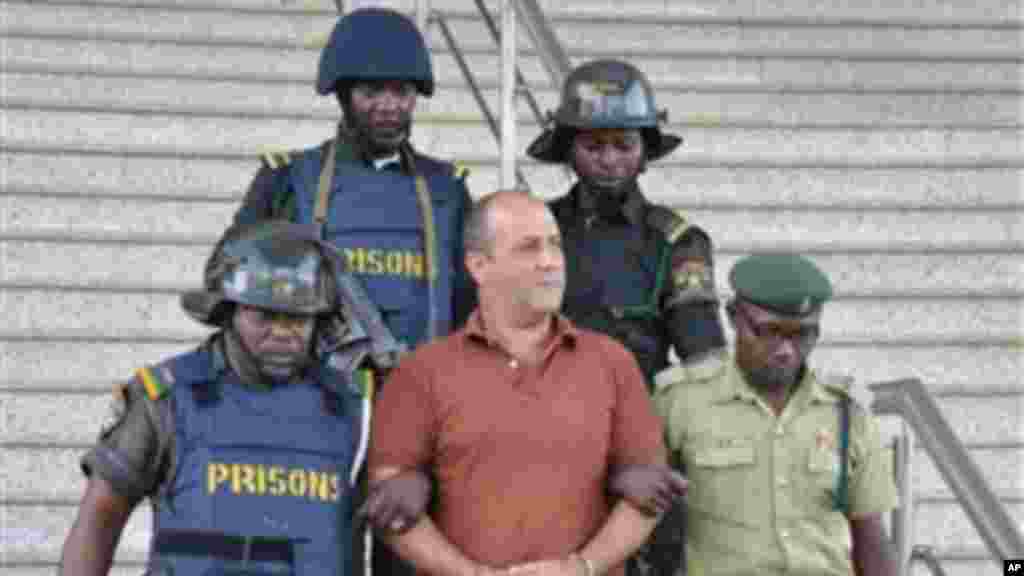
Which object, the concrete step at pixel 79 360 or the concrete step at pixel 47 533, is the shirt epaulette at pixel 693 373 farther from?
the concrete step at pixel 79 360

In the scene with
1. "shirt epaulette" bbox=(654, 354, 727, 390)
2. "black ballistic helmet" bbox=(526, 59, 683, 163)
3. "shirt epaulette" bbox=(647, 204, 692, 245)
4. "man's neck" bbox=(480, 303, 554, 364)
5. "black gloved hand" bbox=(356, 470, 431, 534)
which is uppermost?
"black ballistic helmet" bbox=(526, 59, 683, 163)

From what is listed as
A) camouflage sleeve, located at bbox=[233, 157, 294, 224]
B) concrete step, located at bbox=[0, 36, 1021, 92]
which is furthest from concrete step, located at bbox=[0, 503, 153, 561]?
camouflage sleeve, located at bbox=[233, 157, 294, 224]

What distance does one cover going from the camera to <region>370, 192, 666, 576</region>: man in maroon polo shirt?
457 cm

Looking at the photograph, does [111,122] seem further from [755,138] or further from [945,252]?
[945,252]

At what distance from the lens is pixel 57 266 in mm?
7730

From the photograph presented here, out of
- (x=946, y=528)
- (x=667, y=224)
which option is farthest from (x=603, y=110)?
(x=946, y=528)

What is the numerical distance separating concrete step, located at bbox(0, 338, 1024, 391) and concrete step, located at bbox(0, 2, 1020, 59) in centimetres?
145

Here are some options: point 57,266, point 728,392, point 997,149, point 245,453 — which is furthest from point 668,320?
point 997,149

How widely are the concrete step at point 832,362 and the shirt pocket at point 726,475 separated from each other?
110 inches

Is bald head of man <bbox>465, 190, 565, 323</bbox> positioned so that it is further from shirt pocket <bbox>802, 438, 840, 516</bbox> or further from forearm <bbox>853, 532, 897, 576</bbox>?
forearm <bbox>853, 532, 897, 576</bbox>

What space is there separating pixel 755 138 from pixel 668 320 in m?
3.51

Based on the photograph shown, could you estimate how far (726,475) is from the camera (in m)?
4.85

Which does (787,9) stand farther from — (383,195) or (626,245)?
(383,195)

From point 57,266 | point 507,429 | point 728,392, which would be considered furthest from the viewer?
point 57,266
